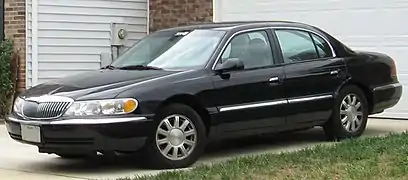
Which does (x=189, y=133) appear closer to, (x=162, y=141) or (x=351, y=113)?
(x=162, y=141)

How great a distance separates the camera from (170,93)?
8.00m

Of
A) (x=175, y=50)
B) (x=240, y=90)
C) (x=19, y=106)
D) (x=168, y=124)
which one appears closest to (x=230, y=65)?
(x=240, y=90)

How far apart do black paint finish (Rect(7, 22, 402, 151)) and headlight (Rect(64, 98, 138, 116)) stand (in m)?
0.07

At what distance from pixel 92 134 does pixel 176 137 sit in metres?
0.90

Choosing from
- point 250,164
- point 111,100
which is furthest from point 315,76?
point 111,100

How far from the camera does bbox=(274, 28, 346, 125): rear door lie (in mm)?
9172

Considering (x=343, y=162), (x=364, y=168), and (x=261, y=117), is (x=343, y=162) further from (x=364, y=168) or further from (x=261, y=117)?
(x=261, y=117)

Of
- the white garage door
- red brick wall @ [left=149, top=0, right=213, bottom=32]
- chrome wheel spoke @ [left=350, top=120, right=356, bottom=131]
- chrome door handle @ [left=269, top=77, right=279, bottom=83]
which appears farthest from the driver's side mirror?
red brick wall @ [left=149, top=0, right=213, bottom=32]

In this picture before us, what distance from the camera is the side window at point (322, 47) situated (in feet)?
31.9

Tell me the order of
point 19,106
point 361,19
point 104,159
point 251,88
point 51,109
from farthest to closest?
1. point 361,19
2. point 104,159
3. point 251,88
4. point 19,106
5. point 51,109

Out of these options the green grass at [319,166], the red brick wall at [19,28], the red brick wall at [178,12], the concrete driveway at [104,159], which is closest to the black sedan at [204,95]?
the concrete driveway at [104,159]

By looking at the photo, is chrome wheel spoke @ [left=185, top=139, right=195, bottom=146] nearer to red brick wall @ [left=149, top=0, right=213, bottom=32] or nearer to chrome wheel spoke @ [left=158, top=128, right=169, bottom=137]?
chrome wheel spoke @ [left=158, top=128, right=169, bottom=137]

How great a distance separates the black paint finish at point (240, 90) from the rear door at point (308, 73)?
1 cm

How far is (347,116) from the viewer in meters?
9.82
